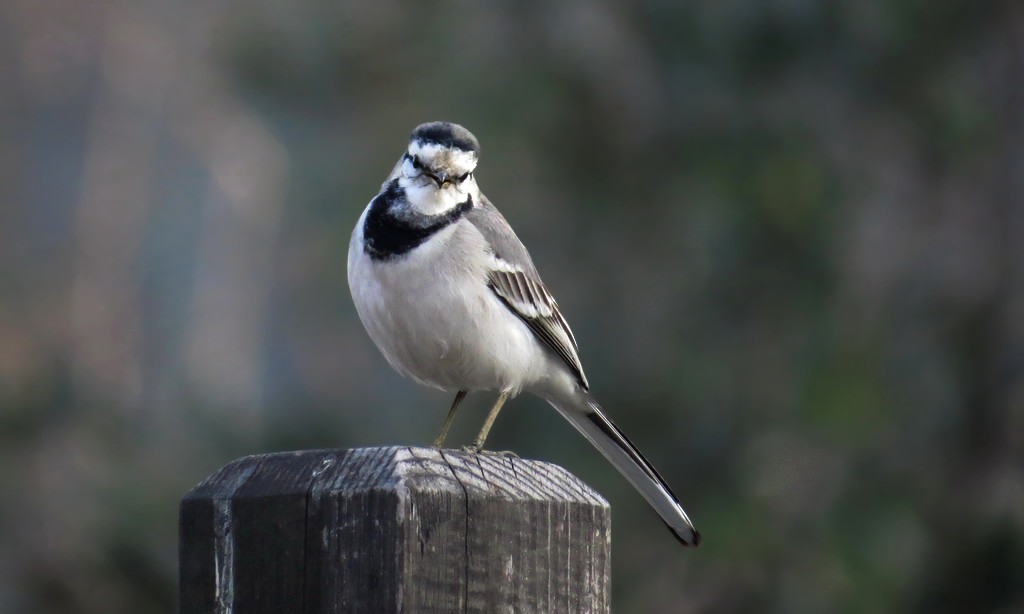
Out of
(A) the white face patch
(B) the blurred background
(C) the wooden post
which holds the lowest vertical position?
(B) the blurred background

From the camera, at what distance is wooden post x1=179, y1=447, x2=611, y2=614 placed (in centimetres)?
207

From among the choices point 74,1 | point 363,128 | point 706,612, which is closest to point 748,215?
point 706,612

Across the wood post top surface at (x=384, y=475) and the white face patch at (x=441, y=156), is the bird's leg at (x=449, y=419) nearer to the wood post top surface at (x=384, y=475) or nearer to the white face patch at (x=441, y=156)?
the white face patch at (x=441, y=156)

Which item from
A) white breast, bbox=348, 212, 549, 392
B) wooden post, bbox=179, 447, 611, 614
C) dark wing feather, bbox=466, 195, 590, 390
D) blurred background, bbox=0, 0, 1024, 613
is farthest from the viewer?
blurred background, bbox=0, 0, 1024, 613

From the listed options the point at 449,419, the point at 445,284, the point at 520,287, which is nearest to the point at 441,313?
the point at 445,284

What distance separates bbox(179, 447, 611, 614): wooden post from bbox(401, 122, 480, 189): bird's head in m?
2.07

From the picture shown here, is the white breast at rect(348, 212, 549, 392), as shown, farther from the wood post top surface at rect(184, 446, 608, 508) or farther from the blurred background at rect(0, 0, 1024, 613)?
the blurred background at rect(0, 0, 1024, 613)

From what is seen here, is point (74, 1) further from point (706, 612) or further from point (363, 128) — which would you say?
point (706, 612)

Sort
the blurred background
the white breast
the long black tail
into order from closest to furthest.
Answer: the long black tail, the white breast, the blurred background

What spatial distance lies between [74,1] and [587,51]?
4860 millimetres

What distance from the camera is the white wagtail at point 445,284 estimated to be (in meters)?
4.21

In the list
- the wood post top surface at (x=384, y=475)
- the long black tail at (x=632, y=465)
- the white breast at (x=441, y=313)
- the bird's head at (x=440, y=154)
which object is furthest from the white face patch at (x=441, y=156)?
the wood post top surface at (x=384, y=475)

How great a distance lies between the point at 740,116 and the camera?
30.7ft

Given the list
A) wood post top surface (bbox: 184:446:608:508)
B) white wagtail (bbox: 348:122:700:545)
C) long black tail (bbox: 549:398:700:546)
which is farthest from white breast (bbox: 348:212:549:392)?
wood post top surface (bbox: 184:446:608:508)
